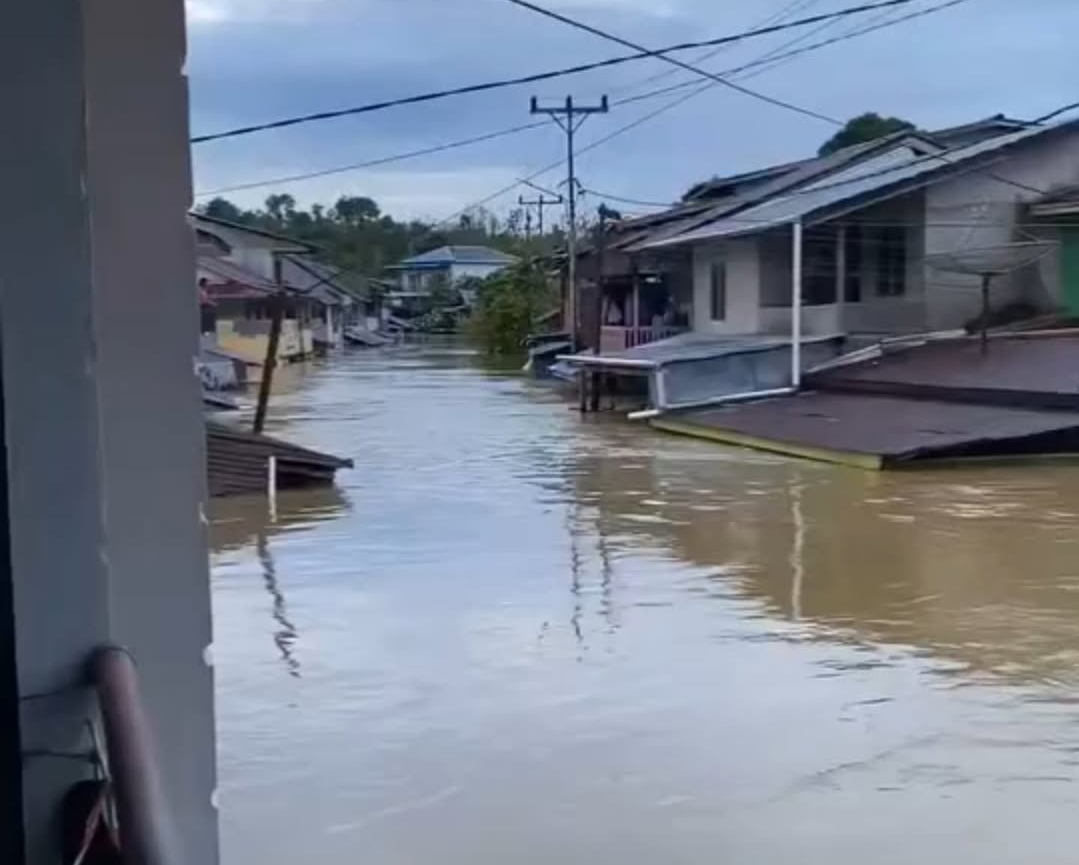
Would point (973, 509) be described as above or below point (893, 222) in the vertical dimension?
below

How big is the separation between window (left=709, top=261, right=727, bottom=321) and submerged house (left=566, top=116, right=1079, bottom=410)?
158mm

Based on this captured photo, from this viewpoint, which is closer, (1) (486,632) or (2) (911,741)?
(2) (911,741)

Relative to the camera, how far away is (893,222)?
Answer: 18.0 meters

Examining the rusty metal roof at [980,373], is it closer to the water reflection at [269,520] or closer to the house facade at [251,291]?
the water reflection at [269,520]

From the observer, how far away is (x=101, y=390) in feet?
2.86

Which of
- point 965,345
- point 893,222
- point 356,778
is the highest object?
point 893,222

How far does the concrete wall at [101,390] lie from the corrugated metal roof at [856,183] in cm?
1624

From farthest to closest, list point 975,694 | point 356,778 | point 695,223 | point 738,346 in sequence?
point 695,223
point 738,346
point 975,694
point 356,778

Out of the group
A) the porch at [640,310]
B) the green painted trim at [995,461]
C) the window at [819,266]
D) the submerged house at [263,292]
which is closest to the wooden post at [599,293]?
the porch at [640,310]

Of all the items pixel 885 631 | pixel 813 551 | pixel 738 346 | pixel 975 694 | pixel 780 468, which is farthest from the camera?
pixel 738 346

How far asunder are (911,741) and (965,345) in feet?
41.4

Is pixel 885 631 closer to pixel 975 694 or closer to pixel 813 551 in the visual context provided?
pixel 975 694

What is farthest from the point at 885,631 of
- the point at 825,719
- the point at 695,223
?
the point at 695,223

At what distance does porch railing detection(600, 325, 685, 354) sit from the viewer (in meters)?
22.6
